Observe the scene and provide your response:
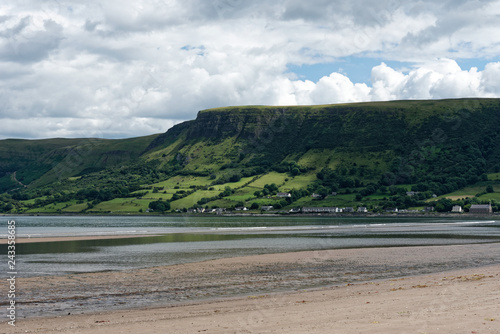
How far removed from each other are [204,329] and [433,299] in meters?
11.3

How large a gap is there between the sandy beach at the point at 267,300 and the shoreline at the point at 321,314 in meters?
0.04

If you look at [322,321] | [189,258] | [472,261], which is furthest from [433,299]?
[189,258]

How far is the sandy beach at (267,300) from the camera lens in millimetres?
20000

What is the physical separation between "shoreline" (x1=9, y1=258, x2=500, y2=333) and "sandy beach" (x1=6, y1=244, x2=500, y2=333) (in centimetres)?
4

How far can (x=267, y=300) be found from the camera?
88.4ft

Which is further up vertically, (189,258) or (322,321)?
(322,321)

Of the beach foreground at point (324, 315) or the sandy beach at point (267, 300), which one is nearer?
the beach foreground at point (324, 315)

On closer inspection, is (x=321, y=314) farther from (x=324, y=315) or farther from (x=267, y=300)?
(x=267, y=300)

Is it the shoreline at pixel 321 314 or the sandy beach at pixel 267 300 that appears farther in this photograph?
the sandy beach at pixel 267 300

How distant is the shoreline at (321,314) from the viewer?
19.2 meters

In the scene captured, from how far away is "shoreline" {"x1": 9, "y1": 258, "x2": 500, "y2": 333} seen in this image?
1923 cm

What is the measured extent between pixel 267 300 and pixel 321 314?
543 centimetres

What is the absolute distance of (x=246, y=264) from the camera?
1780 inches

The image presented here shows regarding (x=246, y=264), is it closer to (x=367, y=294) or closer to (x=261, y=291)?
(x=261, y=291)
